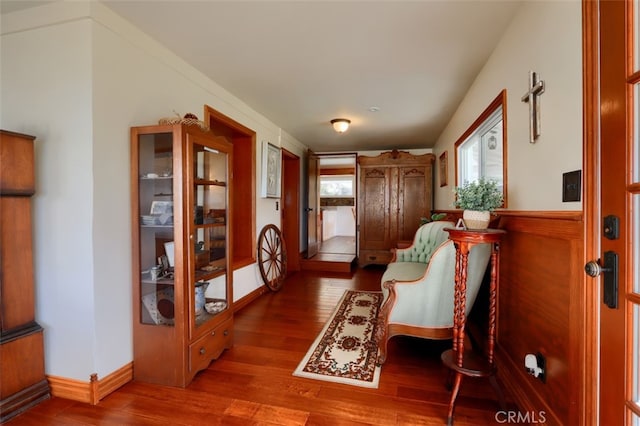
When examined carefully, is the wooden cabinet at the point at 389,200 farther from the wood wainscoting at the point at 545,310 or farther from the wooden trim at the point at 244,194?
the wood wainscoting at the point at 545,310

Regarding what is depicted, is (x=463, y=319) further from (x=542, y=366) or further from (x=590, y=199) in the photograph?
(x=590, y=199)

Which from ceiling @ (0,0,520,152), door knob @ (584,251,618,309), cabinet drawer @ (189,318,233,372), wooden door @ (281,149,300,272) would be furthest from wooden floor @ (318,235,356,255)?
door knob @ (584,251,618,309)

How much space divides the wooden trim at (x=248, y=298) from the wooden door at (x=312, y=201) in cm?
178

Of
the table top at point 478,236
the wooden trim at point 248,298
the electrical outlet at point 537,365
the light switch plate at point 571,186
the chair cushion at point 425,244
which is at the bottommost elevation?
the wooden trim at point 248,298

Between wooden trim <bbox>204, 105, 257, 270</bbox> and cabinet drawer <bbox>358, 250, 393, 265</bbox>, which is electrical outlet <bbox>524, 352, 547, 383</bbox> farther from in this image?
cabinet drawer <bbox>358, 250, 393, 265</bbox>

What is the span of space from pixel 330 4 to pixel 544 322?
2113 mm

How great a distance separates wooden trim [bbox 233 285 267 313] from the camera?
11.0 ft

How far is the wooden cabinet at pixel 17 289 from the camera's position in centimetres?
164

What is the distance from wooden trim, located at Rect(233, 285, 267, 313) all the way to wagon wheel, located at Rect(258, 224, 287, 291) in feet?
0.36

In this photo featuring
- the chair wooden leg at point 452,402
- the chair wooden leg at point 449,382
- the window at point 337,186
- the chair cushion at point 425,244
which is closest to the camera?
the chair wooden leg at point 452,402

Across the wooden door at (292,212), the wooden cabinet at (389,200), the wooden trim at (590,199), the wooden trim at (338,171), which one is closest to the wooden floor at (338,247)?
the wooden cabinet at (389,200)

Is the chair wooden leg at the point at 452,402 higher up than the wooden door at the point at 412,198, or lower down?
lower down

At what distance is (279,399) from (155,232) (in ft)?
4.50

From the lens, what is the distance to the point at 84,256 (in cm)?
176
